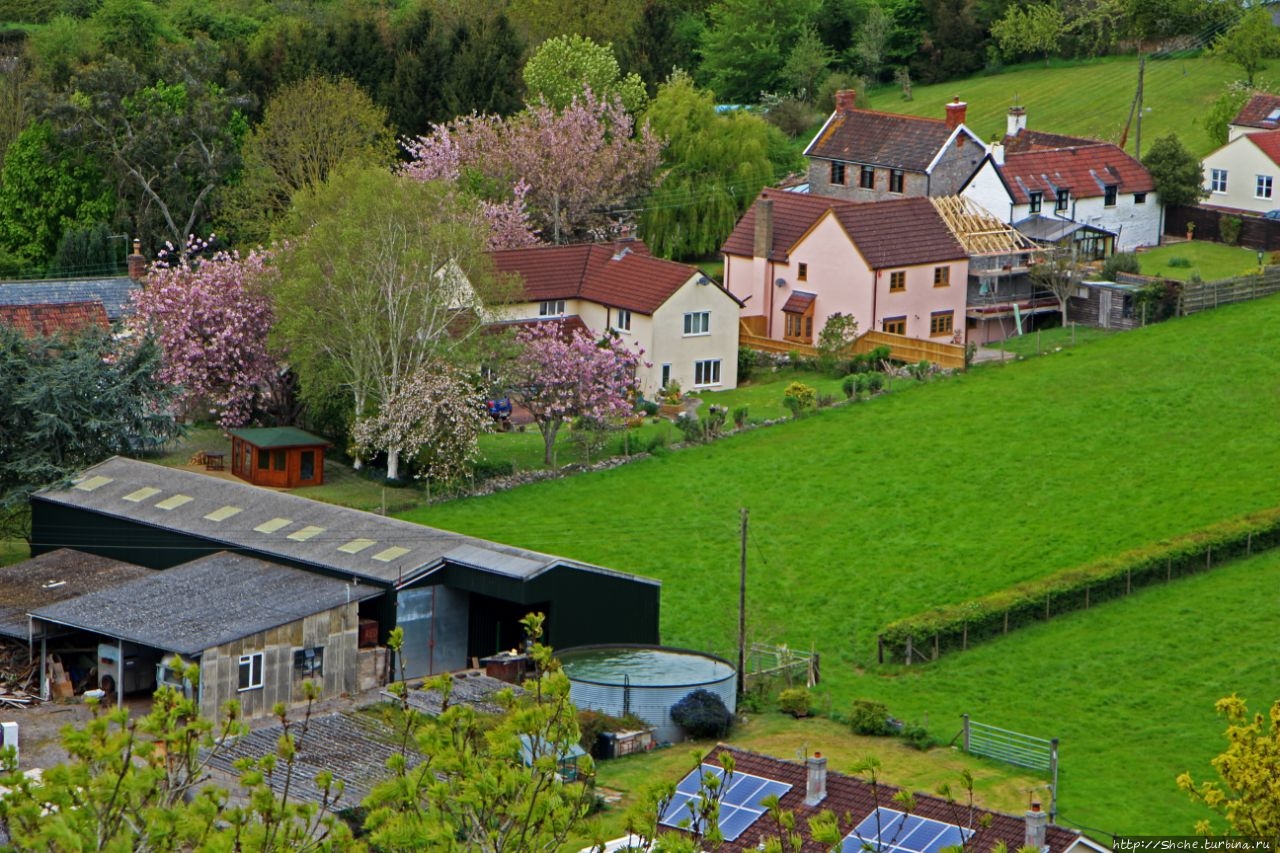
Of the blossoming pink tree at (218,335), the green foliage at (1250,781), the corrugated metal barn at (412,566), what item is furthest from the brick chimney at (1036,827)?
the blossoming pink tree at (218,335)

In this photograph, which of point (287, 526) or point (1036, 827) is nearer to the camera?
point (1036, 827)

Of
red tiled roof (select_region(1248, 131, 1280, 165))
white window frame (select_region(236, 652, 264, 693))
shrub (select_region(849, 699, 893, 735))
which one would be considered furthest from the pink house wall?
white window frame (select_region(236, 652, 264, 693))

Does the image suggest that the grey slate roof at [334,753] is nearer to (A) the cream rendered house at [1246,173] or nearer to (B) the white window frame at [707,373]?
(B) the white window frame at [707,373]

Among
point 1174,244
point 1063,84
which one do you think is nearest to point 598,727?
point 1174,244

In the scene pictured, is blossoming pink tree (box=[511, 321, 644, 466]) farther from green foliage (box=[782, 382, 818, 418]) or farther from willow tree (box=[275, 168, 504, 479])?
green foliage (box=[782, 382, 818, 418])

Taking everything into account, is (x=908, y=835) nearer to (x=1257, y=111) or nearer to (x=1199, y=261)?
(x=1199, y=261)

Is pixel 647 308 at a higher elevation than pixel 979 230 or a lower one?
lower

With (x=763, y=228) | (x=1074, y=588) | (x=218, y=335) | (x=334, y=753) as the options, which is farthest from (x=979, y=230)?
(x=334, y=753)
